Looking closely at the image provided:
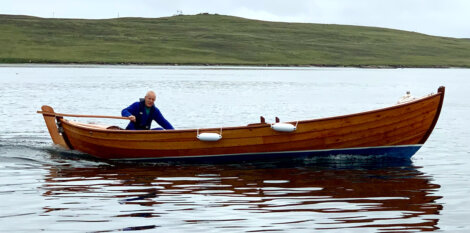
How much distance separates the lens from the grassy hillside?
114438mm

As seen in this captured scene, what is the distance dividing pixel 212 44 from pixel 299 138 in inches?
4430

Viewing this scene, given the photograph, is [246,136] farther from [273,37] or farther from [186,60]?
[273,37]

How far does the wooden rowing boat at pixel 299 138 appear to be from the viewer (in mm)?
18984

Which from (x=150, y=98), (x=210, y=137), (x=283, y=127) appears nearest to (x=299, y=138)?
(x=283, y=127)

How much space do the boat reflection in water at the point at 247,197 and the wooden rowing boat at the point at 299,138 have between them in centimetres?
40

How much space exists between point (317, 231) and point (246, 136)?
23.9ft

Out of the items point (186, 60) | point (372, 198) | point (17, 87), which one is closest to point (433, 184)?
point (372, 198)

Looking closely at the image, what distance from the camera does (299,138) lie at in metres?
19.2

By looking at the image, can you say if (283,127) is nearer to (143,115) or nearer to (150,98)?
(150,98)

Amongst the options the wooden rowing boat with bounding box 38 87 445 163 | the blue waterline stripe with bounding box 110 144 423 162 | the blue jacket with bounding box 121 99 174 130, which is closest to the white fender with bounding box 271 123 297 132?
the wooden rowing boat with bounding box 38 87 445 163

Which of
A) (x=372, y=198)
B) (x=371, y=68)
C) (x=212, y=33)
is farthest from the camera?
(x=212, y=33)

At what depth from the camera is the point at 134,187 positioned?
16219 millimetres

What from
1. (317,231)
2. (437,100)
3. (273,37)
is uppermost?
(273,37)

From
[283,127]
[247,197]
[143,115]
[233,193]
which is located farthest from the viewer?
[143,115]
